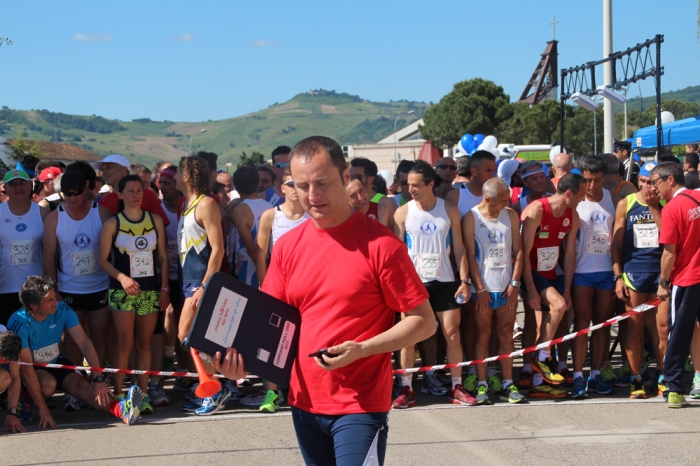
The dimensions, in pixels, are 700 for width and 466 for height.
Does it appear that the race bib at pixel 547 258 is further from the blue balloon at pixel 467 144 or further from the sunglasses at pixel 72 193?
the blue balloon at pixel 467 144

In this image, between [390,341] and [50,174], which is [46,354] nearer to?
[50,174]

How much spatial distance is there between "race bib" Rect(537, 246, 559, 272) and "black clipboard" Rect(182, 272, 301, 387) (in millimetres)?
4678

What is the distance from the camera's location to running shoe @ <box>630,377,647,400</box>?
6.94 metres

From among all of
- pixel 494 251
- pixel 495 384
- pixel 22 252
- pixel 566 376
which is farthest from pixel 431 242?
pixel 22 252

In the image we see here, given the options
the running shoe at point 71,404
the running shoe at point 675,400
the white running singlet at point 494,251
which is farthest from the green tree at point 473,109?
the running shoe at point 71,404

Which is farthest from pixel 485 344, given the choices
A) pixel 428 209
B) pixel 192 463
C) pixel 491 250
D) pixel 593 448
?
pixel 192 463

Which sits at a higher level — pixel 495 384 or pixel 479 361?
pixel 479 361

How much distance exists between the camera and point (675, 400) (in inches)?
255

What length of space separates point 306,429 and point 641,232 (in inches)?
195

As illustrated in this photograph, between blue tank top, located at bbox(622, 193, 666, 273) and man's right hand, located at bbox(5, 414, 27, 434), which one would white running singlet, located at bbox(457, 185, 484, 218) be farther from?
man's right hand, located at bbox(5, 414, 27, 434)

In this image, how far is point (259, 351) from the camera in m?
2.95

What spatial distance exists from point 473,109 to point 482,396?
65017 millimetres

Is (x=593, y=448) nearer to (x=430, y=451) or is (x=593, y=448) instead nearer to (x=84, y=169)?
(x=430, y=451)

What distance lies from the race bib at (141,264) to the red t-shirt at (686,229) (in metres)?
4.45
